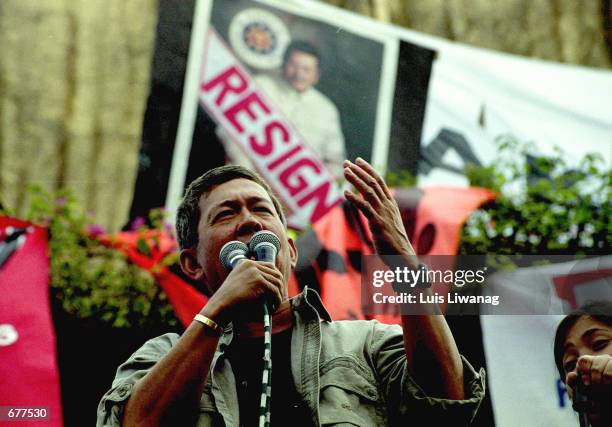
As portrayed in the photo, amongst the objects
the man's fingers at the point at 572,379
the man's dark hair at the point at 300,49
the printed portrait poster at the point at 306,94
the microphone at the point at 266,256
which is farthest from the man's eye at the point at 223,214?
the man's dark hair at the point at 300,49

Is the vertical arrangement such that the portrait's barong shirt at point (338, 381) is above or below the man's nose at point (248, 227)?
below

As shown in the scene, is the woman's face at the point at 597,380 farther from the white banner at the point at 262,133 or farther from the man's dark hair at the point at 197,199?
the white banner at the point at 262,133

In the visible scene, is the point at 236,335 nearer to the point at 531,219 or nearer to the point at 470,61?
the point at 531,219

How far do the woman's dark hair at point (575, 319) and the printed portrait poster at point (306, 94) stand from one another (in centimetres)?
267

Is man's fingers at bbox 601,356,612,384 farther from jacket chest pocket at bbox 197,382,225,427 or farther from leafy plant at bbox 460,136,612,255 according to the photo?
leafy plant at bbox 460,136,612,255

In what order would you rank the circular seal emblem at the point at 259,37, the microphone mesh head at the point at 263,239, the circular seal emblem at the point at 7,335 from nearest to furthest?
the microphone mesh head at the point at 263,239, the circular seal emblem at the point at 7,335, the circular seal emblem at the point at 259,37

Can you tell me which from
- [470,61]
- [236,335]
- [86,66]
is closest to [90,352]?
[236,335]

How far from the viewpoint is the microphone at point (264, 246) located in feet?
6.79

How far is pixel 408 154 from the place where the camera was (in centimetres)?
546

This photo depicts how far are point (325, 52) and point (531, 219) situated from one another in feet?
6.56

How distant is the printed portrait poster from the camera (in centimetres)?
532

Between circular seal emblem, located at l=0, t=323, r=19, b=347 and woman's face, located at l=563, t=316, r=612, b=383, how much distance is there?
7.01ft

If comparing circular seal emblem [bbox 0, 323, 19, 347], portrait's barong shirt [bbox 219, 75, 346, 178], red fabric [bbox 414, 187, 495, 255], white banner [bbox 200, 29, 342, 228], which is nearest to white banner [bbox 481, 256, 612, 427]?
red fabric [bbox 414, 187, 495, 255]

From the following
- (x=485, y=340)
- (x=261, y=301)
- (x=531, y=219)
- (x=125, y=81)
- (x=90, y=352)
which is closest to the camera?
(x=261, y=301)
